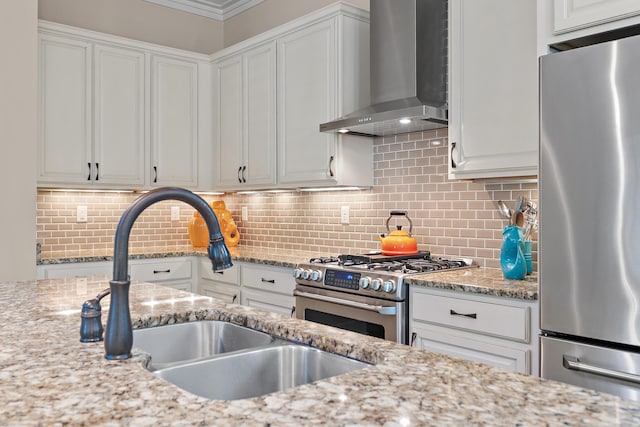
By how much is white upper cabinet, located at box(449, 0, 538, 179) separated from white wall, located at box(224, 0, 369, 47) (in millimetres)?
1414

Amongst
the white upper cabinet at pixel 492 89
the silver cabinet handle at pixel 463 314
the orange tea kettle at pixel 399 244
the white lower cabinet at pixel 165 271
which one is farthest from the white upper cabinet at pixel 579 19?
the white lower cabinet at pixel 165 271

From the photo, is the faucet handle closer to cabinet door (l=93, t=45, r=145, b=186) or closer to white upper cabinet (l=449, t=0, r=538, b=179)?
white upper cabinet (l=449, t=0, r=538, b=179)

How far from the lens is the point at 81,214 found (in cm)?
430

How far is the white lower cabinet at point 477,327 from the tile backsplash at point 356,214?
0.66 metres

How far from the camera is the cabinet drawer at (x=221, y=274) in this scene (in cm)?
387

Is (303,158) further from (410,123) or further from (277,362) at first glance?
(277,362)

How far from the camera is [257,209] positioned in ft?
15.3

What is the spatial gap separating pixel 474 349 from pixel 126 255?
171cm

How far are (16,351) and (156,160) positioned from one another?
10.7 feet

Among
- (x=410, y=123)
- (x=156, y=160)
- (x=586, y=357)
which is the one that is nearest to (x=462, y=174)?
(x=410, y=123)

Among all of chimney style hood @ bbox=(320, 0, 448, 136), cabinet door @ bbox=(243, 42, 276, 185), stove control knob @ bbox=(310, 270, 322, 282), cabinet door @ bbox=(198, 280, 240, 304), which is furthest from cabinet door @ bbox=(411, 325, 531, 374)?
cabinet door @ bbox=(243, 42, 276, 185)

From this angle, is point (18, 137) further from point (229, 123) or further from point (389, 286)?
point (389, 286)

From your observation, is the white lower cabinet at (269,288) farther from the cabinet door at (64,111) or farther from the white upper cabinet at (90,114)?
the cabinet door at (64,111)

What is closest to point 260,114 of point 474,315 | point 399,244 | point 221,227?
point 221,227
